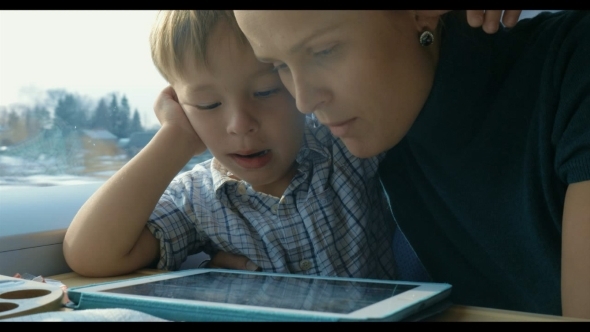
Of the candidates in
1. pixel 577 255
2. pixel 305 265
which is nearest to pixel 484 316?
pixel 577 255

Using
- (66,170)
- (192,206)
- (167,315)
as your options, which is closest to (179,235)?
(192,206)

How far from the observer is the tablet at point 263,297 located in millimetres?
477

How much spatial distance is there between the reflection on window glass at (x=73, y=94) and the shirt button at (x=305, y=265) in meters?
0.29

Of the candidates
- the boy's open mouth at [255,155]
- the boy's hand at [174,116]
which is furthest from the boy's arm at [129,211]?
the boy's open mouth at [255,155]

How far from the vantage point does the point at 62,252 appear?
869 millimetres

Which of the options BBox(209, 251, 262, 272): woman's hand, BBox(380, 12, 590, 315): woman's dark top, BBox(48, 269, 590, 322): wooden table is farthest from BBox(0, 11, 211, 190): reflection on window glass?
BBox(48, 269, 590, 322): wooden table

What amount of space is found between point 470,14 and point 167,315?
15.5 inches

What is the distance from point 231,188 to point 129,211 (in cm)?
15

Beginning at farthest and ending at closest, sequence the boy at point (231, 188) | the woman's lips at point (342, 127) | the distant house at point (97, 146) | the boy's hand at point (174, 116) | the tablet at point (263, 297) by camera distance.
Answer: the distant house at point (97, 146) → the boy's hand at point (174, 116) → the boy at point (231, 188) → the woman's lips at point (342, 127) → the tablet at point (263, 297)

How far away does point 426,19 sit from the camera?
713 millimetres

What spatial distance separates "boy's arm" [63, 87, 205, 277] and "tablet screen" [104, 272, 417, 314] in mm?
187

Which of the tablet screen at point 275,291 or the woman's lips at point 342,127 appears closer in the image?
the tablet screen at point 275,291

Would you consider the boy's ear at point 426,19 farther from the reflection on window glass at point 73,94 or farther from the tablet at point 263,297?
the reflection on window glass at point 73,94
